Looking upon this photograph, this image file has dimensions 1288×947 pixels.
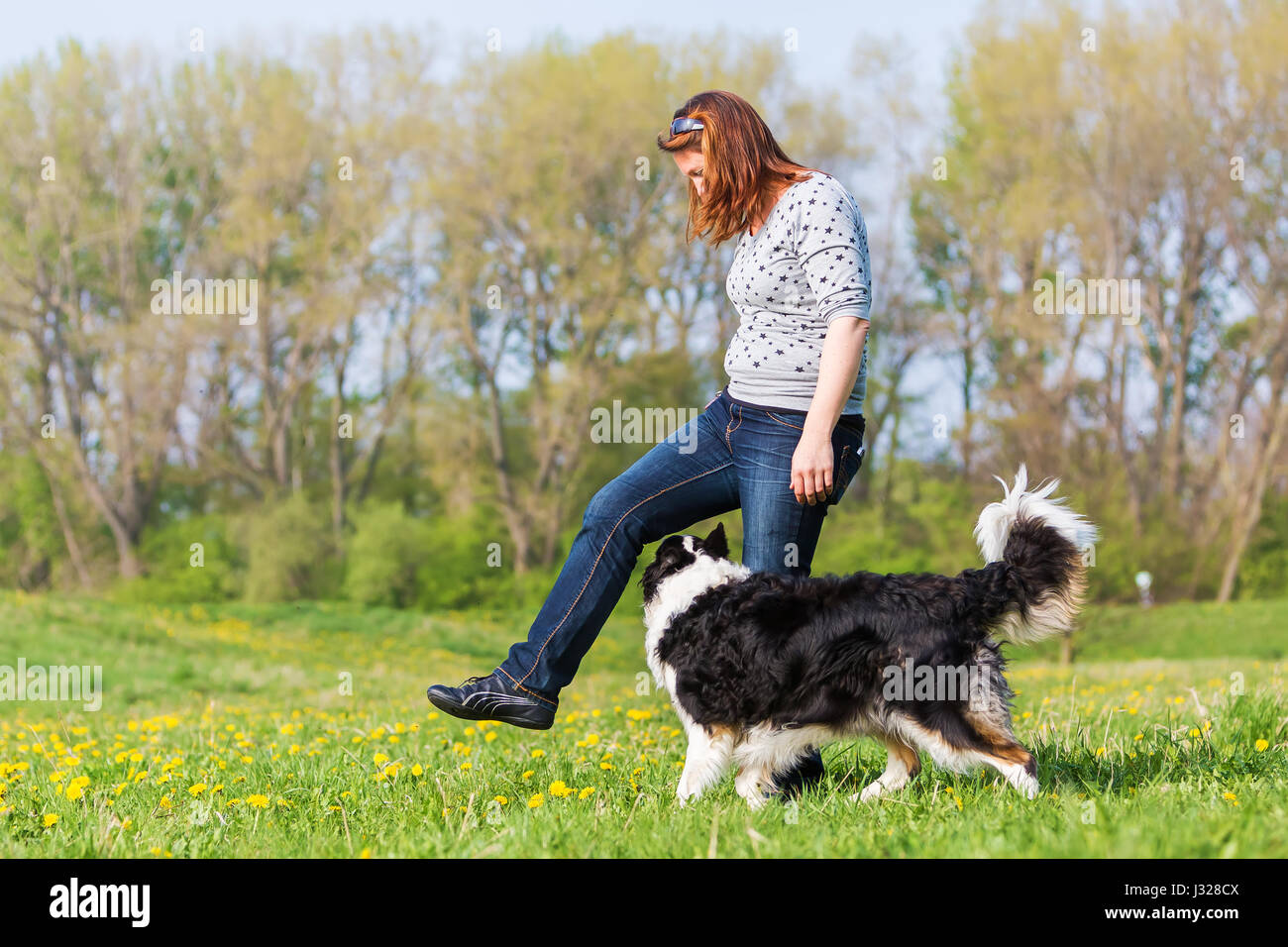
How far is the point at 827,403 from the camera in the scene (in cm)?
329

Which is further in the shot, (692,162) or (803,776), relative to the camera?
(803,776)

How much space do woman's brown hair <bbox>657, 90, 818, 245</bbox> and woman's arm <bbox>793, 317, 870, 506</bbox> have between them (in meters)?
0.55

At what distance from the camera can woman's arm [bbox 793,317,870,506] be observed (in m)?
3.29

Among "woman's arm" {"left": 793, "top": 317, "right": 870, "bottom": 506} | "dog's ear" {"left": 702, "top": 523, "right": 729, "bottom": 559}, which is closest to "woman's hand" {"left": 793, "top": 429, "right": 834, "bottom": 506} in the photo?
"woman's arm" {"left": 793, "top": 317, "right": 870, "bottom": 506}

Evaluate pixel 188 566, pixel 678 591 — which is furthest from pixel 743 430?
pixel 188 566

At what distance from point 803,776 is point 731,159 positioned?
2.16 metres

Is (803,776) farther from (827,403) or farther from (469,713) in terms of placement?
(827,403)

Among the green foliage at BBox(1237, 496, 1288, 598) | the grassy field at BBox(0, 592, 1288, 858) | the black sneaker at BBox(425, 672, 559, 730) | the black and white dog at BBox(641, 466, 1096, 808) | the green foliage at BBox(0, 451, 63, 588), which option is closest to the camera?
the grassy field at BBox(0, 592, 1288, 858)

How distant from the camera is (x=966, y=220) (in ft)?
77.9

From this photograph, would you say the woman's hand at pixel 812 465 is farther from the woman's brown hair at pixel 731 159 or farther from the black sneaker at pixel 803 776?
the black sneaker at pixel 803 776

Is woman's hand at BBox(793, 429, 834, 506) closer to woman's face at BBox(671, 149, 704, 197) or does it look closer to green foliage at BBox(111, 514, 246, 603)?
woman's face at BBox(671, 149, 704, 197)

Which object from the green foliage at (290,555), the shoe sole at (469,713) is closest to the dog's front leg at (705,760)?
the shoe sole at (469,713)

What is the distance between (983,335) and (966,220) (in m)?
2.60

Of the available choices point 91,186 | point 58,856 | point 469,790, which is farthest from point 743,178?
point 91,186
